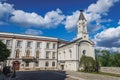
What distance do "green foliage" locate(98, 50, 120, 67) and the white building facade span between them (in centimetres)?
2475

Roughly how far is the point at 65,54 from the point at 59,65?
6.06 metres

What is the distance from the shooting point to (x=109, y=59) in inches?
2749

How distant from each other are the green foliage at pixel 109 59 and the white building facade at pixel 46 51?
24755mm

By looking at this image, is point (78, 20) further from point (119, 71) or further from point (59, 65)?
point (119, 71)

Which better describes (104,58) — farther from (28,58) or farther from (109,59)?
(28,58)

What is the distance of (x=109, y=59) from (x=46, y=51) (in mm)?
33589

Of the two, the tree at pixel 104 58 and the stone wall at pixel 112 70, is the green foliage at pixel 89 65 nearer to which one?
the stone wall at pixel 112 70

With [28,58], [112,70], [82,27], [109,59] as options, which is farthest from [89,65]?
[109,59]

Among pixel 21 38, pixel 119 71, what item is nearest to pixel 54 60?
pixel 21 38

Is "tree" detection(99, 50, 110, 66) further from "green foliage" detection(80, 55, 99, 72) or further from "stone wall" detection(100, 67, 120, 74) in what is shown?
"green foliage" detection(80, 55, 99, 72)

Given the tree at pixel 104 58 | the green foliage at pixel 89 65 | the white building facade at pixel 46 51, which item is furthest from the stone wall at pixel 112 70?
the tree at pixel 104 58

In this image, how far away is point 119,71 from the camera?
34.5 metres

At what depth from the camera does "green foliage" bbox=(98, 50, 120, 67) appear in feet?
219

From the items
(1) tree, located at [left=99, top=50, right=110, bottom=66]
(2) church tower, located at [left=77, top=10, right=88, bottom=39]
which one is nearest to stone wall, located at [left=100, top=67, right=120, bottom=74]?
(2) church tower, located at [left=77, top=10, right=88, bottom=39]
